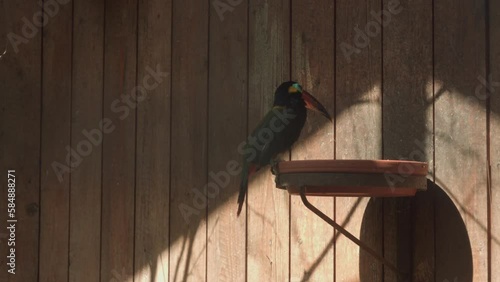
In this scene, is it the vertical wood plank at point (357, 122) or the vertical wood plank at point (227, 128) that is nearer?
the vertical wood plank at point (357, 122)

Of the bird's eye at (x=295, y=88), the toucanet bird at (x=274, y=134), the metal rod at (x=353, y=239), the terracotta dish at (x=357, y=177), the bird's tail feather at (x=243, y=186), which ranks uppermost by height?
the bird's eye at (x=295, y=88)

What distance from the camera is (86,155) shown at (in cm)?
350

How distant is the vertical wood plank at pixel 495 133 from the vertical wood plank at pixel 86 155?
5.22ft

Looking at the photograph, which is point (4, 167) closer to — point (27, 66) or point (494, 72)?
point (27, 66)

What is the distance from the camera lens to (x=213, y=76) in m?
3.24

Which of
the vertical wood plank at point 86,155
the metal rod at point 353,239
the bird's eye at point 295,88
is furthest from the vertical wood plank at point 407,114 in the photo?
the vertical wood plank at point 86,155

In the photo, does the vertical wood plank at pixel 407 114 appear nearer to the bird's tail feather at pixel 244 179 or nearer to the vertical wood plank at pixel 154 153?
the bird's tail feather at pixel 244 179

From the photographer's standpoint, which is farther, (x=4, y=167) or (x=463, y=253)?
(x=4, y=167)

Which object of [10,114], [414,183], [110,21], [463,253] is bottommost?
[463,253]

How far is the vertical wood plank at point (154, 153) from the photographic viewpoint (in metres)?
3.34

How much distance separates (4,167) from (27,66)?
1.44 ft

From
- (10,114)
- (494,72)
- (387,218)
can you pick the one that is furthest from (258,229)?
(10,114)

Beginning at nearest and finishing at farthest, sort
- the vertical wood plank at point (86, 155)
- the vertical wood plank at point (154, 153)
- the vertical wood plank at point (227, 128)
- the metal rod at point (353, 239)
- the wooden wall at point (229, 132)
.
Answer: the metal rod at point (353, 239)
the wooden wall at point (229, 132)
the vertical wood plank at point (227, 128)
the vertical wood plank at point (154, 153)
the vertical wood plank at point (86, 155)

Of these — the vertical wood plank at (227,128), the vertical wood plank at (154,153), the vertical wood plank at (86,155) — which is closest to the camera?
the vertical wood plank at (227,128)
